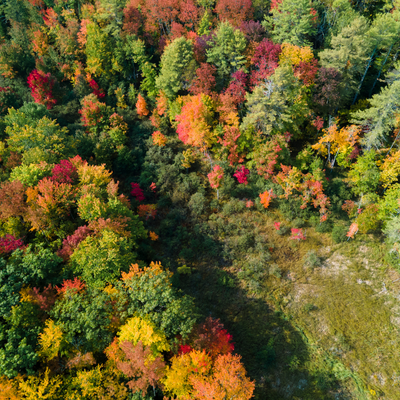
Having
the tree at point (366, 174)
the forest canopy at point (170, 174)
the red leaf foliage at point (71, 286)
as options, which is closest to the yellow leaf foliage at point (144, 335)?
the forest canopy at point (170, 174)

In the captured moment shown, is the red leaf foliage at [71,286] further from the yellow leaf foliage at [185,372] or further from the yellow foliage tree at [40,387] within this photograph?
the yellow leaf foliage at [185,372]

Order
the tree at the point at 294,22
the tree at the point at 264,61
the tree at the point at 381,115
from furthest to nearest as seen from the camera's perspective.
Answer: the tree at the point at 294,22
the tree at the point at 264,61
the tree at the point at 381,115

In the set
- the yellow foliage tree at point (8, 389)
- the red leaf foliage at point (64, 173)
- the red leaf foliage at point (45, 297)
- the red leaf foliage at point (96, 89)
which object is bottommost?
the yellow foliage tree at point (8, 389)

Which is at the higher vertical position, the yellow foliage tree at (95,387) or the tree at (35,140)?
the tree at (35,140)

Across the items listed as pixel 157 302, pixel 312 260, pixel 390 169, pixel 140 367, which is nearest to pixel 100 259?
pixel 157 302

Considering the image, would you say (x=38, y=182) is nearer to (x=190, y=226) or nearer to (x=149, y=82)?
(x=190, y=226)

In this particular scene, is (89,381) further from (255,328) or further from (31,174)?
(31,174)
